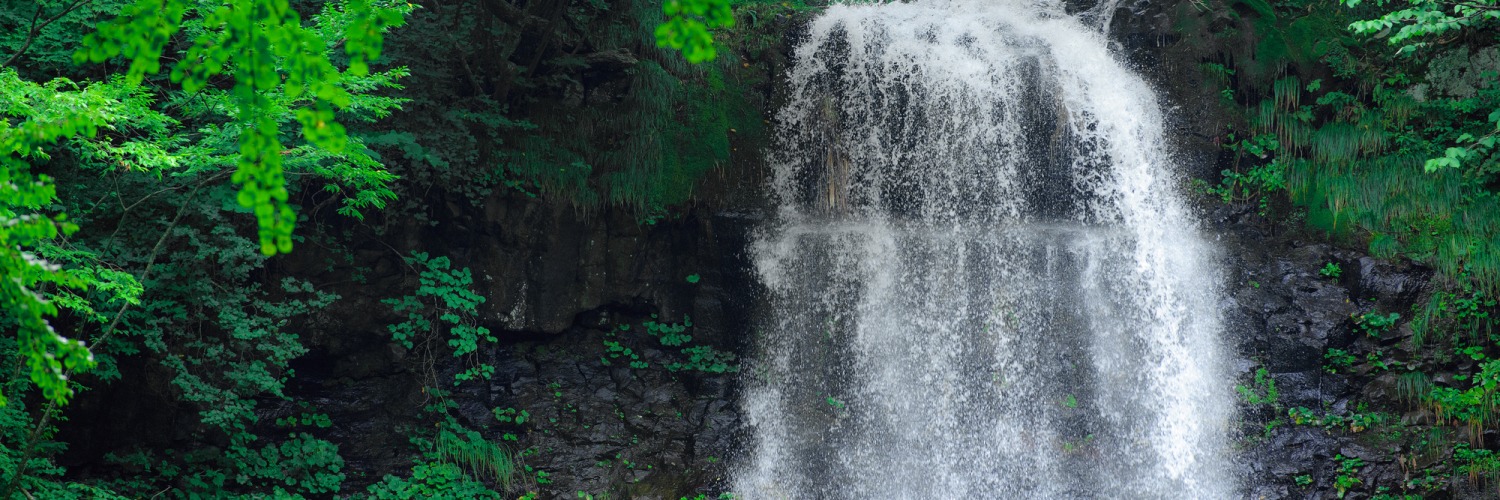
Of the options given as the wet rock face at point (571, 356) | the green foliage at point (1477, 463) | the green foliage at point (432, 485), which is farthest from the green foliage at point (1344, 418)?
the green foliage at point (432, 485)

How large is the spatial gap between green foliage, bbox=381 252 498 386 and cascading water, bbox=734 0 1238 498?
8.81 ft

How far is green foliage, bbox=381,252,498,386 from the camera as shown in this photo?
8.48 m

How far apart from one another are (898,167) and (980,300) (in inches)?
65.2

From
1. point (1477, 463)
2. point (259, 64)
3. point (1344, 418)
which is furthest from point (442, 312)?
point (1477, 463)

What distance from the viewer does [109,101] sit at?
4969 millimetres

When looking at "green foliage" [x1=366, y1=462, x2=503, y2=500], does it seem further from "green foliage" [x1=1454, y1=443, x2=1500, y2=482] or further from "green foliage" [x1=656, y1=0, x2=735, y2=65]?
"green foliage" [x1=1454, y1=443, x2=1500, y2=482]

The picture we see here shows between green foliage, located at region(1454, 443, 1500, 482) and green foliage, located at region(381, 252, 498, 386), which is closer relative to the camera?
green foliage, located at region(1454, 443, 1500, 482)

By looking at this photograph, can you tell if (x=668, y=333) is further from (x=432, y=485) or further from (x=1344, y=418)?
(x=1344, y=418)

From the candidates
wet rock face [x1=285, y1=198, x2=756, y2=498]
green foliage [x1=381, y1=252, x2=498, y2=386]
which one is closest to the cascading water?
wet rock face [x1=285, y1=198, x2=756, y2=498]

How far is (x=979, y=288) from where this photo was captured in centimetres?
900

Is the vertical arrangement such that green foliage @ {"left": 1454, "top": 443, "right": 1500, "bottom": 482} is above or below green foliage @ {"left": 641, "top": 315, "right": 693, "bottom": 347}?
below

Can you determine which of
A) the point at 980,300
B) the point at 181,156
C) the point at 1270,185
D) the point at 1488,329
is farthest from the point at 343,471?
the point at 1488,329

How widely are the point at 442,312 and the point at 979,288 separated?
5132mm

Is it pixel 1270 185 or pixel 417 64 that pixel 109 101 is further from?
pixel 1270 185
